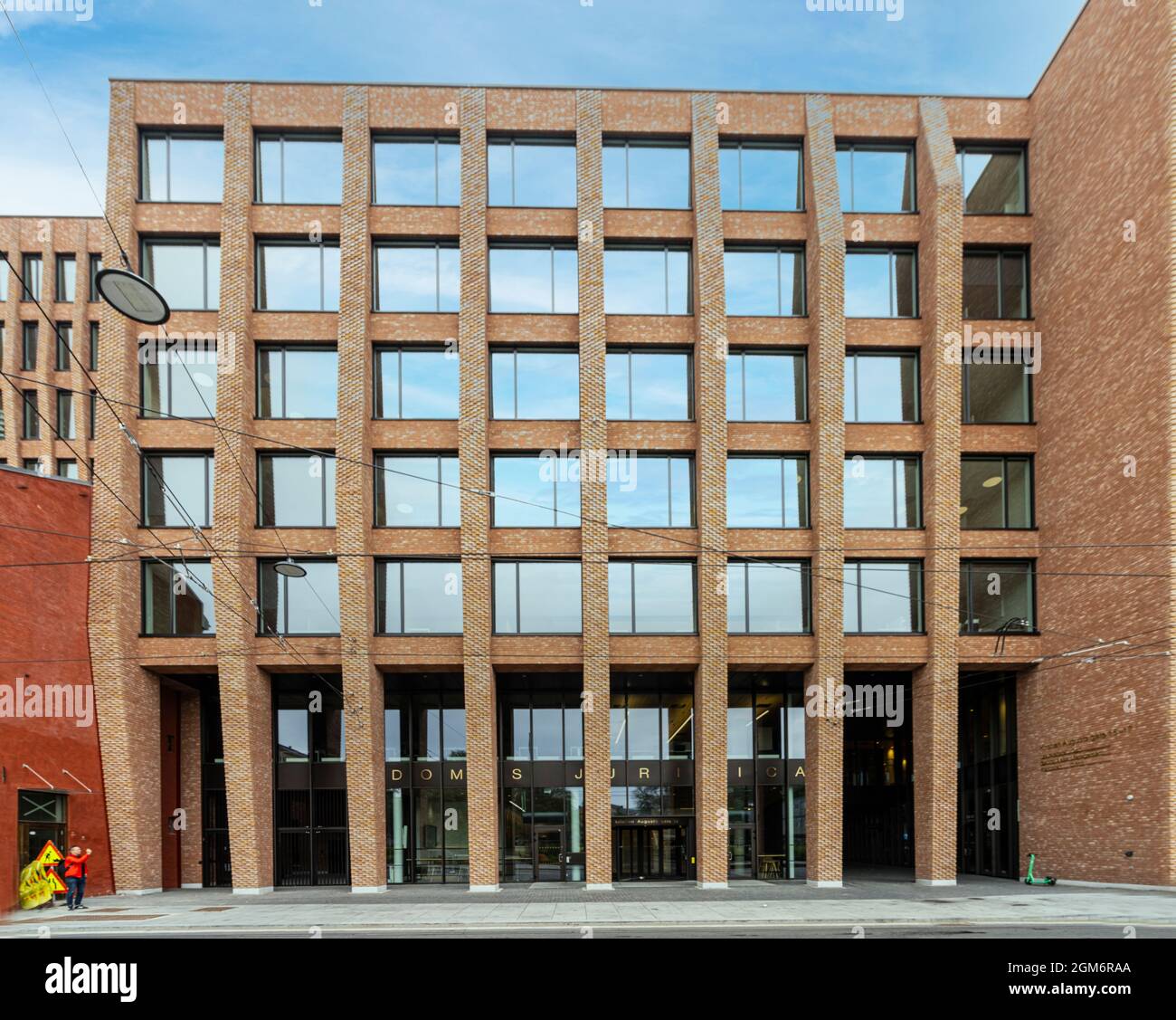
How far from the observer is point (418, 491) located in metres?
28.9

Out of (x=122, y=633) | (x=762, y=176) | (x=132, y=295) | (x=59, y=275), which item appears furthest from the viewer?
(x=59, y=275)

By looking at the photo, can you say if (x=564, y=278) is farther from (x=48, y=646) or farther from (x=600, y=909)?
(x=600, y=909)

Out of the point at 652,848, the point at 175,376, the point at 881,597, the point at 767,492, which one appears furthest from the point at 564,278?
the point at 652,848

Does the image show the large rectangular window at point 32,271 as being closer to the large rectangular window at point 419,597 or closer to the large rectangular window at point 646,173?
the large rectangular window at point 419,597

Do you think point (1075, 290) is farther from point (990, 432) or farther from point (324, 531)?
point (324, 531)

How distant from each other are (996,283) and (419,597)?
69.9ft

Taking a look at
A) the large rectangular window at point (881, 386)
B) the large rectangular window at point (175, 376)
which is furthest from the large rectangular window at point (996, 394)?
the large rectangular window at point (175, 376)

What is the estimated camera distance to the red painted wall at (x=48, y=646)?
2314 centimetres

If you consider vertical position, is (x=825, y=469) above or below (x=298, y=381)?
below

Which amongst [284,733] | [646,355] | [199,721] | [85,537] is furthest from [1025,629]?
[85,537]

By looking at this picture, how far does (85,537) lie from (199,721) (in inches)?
287

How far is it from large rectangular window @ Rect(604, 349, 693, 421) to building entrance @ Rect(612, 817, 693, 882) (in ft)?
43.5

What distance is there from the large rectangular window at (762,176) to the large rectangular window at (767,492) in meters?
8.44

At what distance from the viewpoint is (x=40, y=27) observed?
52.4 feet
